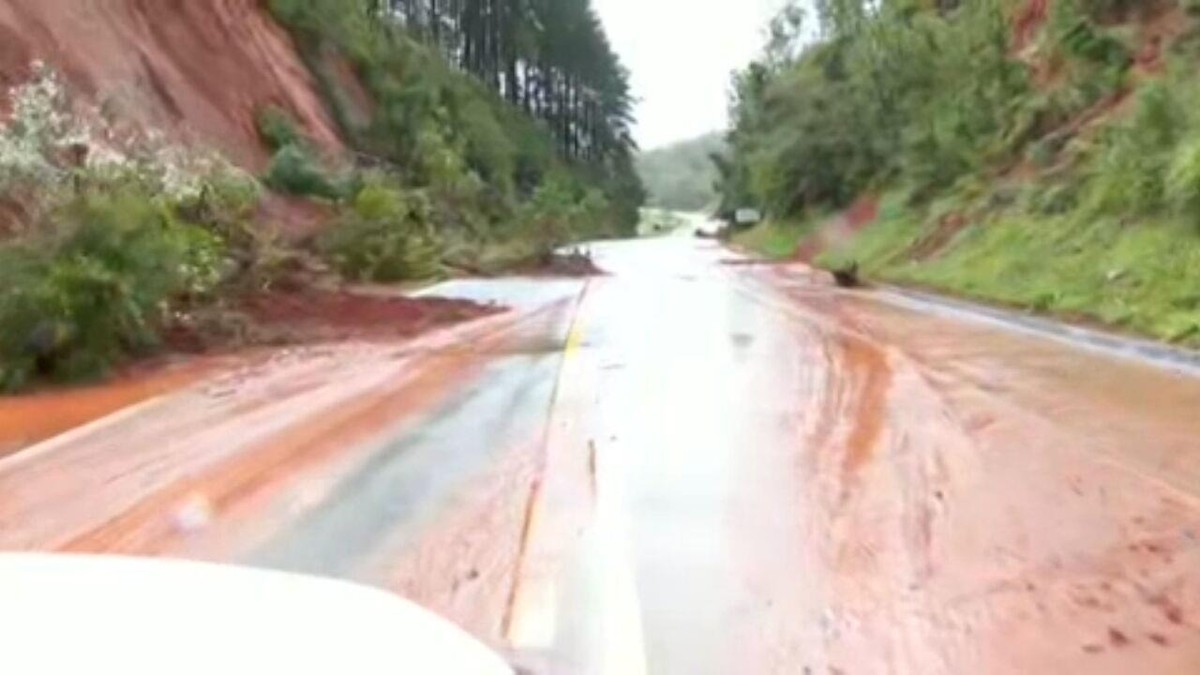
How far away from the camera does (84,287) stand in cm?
1364

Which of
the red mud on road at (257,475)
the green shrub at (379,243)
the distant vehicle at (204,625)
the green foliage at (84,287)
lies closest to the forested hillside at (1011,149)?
the red mud on road at (257,475)

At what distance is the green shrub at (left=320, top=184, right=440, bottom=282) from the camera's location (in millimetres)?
28094

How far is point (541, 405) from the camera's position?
1195 centimetres

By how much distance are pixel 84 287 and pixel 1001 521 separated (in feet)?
31.3

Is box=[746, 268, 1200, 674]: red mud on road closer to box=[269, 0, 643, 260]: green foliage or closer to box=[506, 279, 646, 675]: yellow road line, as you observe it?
box=[506, 279, 646, 675]: yellow road line

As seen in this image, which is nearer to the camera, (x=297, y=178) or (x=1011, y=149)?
(x=1011, y=149)

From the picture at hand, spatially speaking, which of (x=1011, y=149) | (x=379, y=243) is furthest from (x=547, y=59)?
(x=379, y=243)

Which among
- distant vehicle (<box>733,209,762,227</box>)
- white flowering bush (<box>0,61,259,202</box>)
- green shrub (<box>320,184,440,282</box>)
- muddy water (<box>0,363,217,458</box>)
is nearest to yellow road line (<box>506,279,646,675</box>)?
muddy water (<box>0,363,217,458</box>)

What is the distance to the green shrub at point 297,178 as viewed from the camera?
34534mm

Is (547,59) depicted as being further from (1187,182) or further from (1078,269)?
(1187,182)

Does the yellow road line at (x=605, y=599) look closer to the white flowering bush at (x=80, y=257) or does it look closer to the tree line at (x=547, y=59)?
the white flowering bush at (x=80, y=257)

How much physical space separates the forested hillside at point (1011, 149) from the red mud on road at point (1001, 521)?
5.02 meters

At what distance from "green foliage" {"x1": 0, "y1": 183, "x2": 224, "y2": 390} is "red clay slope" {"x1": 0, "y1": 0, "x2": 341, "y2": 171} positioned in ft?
28.3

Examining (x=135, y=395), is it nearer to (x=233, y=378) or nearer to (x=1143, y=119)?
(x=233, y=378)
